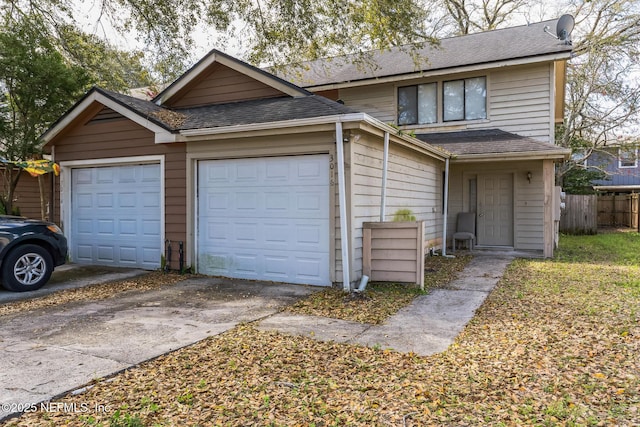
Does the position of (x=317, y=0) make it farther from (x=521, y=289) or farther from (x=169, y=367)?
(x=169, y=367)

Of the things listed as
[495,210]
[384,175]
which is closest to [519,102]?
[495,210]

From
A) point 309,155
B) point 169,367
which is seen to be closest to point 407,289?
point 309,155

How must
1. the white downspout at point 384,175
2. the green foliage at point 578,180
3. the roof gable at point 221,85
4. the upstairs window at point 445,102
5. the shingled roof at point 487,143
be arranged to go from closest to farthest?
1. the white downspout at point 384,175
2. the roof gable at point 221,85
3. the shingled roof at point 487,143
4. the upstairs window at point 445,102
5. the green foliage at point 578,180

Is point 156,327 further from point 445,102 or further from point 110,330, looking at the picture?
point 445,102

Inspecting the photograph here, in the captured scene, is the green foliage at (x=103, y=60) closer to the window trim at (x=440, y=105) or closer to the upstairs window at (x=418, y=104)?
the window trim at (x=440, y=105)

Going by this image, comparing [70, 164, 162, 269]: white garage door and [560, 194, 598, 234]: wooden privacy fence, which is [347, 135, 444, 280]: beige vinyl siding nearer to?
[70, 164, 162, 269]: white garage door

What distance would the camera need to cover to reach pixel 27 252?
263 inches

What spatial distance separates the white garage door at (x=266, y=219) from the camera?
7.07m

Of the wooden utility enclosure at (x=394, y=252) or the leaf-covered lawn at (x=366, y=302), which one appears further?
the wooden utility enclosure at (x=394, y=252)

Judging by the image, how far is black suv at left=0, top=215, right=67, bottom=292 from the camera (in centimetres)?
645

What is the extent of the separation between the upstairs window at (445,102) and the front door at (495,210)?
1.85 metres

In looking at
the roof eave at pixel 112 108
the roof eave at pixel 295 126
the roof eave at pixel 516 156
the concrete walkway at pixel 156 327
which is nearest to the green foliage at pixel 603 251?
the roof eave at pixel 516 156

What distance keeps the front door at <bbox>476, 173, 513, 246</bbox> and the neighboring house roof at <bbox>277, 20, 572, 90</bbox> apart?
3096 millimetres

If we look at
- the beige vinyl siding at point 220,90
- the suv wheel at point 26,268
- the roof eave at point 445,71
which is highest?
the roof eave at point 445,71
